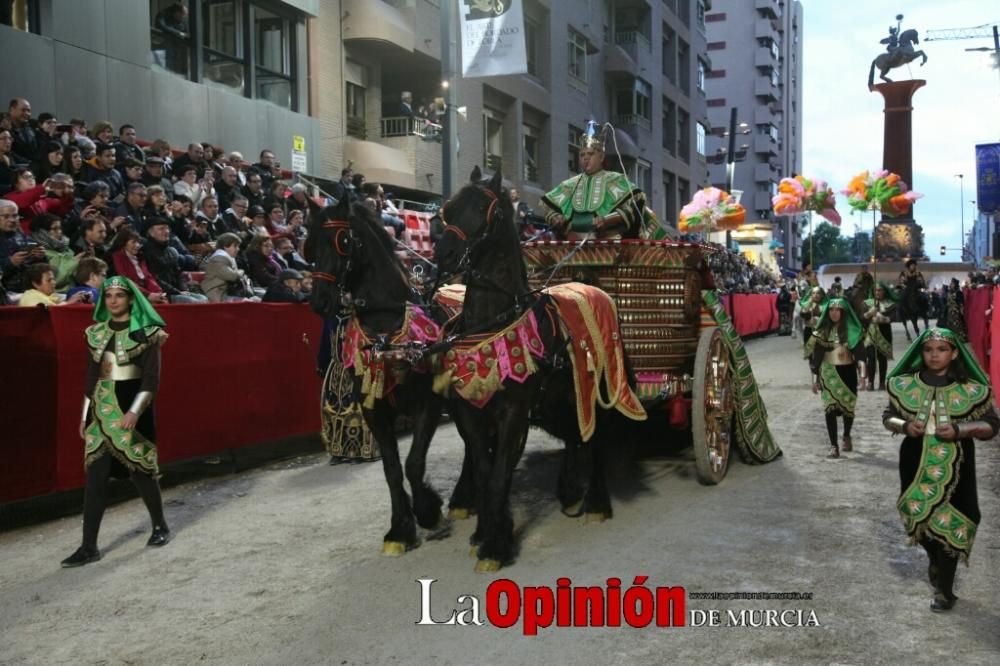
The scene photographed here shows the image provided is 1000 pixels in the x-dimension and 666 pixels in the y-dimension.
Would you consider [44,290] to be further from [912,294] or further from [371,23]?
[912,294]

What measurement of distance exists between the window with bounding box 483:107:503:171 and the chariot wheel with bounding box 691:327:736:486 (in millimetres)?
19743

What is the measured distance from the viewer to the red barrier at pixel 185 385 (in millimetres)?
7379

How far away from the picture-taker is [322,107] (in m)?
20.6

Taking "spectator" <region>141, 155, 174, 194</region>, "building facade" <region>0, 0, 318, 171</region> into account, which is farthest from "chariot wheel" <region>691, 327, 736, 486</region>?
"building facade" <region>0, 0, 318, 171</region>

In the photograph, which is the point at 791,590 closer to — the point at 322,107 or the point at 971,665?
the point at 971,665

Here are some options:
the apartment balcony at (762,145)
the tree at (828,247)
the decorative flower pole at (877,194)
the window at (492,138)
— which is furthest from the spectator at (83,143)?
the tree at (828,247)

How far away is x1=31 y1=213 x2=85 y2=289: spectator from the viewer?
935 centimetres

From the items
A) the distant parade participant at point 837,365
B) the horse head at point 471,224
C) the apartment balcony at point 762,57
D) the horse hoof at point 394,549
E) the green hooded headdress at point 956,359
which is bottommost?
the horse hoof at point 394,549

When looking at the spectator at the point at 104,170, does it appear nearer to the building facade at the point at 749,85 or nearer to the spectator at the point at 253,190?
the spectator at the point at 253,190

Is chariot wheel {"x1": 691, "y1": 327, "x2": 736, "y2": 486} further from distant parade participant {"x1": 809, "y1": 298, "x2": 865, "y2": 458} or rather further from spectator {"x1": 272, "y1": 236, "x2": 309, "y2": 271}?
spectator {"x1": 272, "y1": 236, "x2": 309, "y2": 271}

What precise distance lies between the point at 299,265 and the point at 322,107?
8.58 m

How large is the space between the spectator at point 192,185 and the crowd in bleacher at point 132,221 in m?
0.02

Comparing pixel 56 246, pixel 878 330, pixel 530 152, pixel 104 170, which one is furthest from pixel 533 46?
pixel 56 246

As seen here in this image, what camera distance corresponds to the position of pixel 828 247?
120 m
